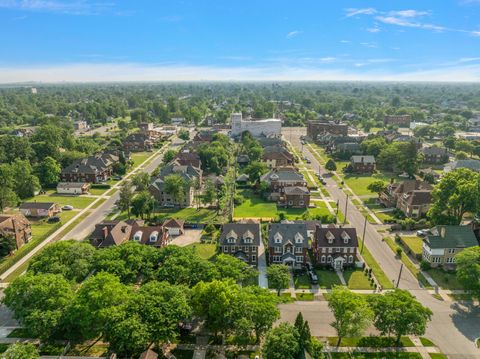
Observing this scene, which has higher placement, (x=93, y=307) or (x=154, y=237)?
(x=93, y=307)

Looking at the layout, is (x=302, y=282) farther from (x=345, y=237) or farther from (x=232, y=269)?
(x=232, y=269)

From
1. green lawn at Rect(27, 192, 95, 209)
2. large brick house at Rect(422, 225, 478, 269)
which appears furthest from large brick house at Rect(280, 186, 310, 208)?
green lawn at Rect(27, 192, 95, 209)

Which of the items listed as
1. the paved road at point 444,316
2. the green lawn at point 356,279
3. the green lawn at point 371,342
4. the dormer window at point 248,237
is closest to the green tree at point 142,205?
the dormer window at point 248,237

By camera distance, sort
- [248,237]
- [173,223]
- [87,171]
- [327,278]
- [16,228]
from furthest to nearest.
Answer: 1. [87,171]
2. [173,223]
3. [16,228]
4. [248,237]
5. [327,278]

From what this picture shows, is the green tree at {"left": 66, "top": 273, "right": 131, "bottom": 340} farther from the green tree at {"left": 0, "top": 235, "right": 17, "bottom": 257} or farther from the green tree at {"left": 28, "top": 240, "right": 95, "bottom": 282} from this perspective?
the green tree at {"left": 0, "top": 235, "right": 17, "bottom": 257}

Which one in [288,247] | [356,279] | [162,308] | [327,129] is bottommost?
[356,279]

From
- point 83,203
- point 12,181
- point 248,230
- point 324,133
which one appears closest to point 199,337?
point 248,230

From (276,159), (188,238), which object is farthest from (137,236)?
(276,159)

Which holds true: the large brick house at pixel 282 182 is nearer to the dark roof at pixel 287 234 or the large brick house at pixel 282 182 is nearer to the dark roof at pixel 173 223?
the dark roof at pixel 173 223
